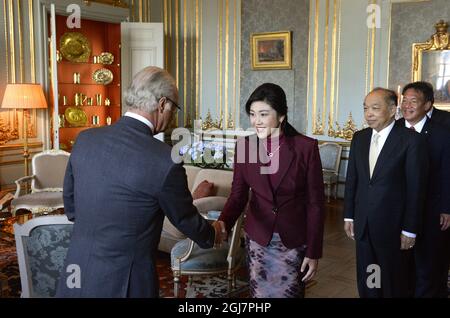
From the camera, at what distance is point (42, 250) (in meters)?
1.93

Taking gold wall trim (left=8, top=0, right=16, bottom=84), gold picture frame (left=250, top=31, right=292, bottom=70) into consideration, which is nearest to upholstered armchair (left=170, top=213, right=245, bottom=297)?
gold wall trim (left=8, top=0, right=16, bottom=84)

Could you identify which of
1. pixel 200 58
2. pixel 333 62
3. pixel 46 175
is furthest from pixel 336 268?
pixel 200 58

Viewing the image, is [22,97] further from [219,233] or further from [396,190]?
[396,190]

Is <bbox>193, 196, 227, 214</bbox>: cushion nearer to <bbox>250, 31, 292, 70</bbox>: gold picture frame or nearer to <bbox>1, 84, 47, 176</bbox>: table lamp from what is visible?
<bbox>1, 84, 47, 176</bbox>: table lamp

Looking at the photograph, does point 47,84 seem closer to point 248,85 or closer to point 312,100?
point 248,85

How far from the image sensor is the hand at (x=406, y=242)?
2.37 metres

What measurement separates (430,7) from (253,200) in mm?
4933

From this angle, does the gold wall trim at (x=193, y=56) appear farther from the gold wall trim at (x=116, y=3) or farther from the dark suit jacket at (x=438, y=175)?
the dark suit jacket at (x=438, y=175)

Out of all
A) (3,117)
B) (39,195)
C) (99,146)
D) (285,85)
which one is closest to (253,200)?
(99,146)

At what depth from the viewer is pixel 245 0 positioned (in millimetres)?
7355

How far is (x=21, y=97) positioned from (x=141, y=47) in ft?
6.89

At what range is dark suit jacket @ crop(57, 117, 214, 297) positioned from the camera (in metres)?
1.41

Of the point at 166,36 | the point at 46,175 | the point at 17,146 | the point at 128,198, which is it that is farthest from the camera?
the point at 166,36

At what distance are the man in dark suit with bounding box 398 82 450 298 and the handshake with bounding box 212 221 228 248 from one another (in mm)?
1472
